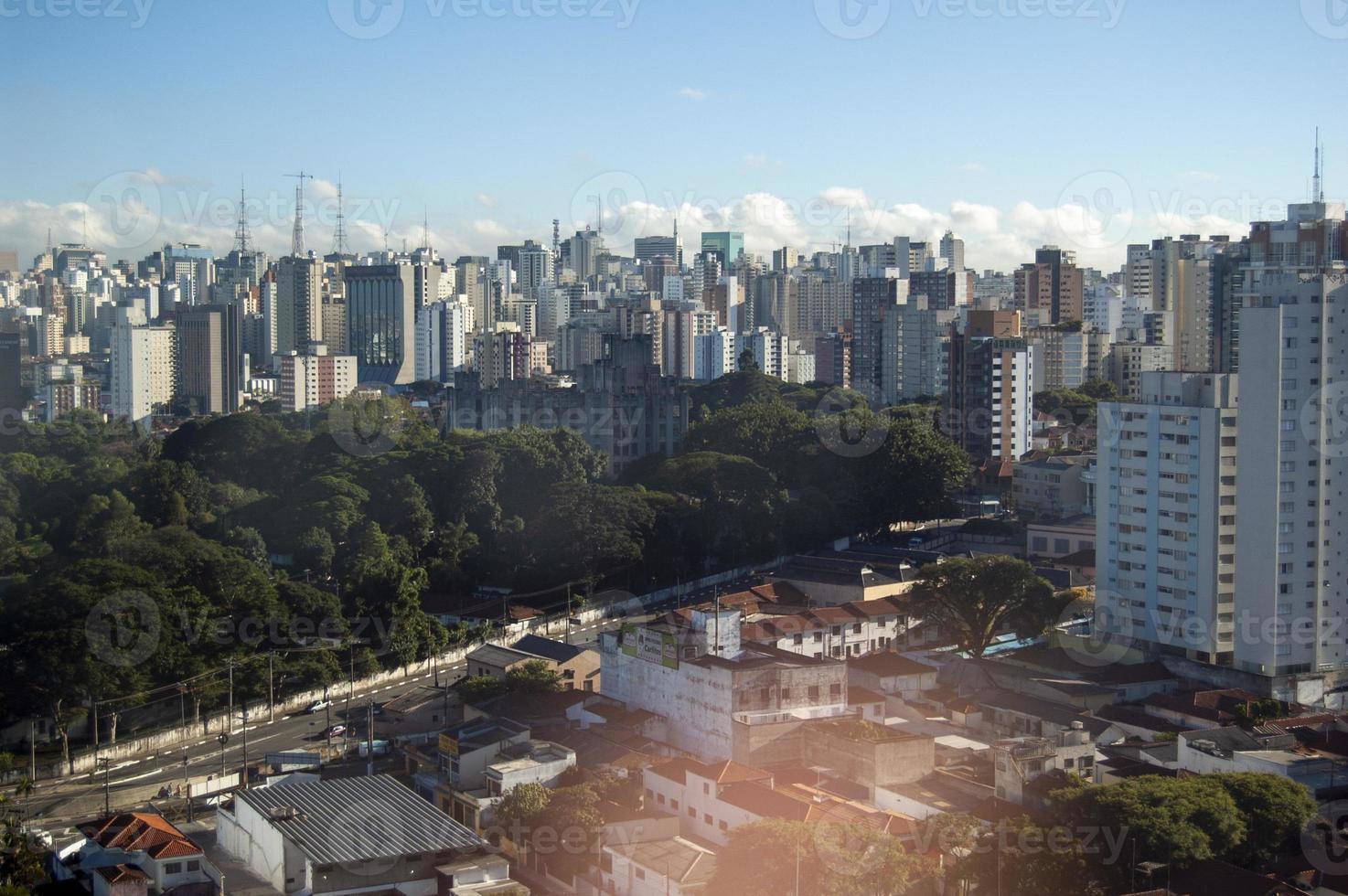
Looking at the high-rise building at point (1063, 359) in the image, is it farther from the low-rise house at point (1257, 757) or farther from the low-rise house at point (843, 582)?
the low-rise house at point (1257, 757)

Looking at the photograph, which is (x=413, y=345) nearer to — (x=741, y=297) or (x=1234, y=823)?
(x=741, y=297)

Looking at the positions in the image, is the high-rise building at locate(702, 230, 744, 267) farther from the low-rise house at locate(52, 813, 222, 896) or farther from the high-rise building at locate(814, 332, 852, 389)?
the low-rise house at locate(52, 813, 222, 896)

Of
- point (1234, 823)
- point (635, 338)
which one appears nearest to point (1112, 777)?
point (1234, 823)

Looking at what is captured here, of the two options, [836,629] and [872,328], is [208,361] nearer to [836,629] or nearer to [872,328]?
[872,328]

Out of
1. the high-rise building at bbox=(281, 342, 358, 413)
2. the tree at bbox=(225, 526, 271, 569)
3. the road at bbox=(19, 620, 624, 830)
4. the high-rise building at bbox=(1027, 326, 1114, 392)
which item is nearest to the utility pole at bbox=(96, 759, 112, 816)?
the road at bbox=(19, 620, 624, 830)

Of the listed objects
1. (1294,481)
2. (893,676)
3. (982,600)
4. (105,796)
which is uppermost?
(1294,481)

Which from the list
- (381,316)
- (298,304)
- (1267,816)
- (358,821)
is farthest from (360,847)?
(298,304)
